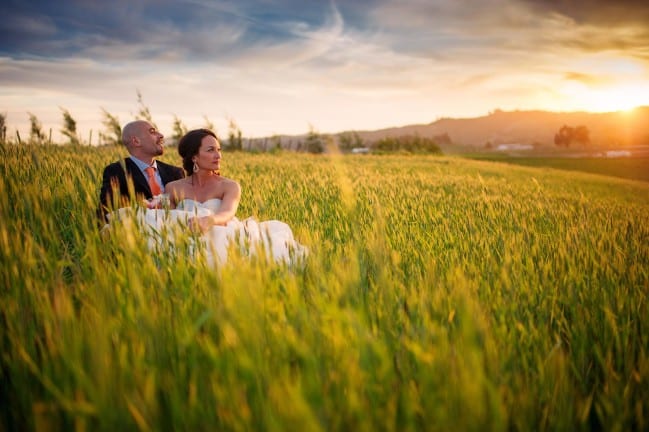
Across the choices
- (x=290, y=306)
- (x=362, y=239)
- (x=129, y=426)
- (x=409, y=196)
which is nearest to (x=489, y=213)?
(x=409, y=196)

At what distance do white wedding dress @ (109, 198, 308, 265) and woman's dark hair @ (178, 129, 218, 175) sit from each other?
1.79 ft

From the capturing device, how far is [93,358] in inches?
40.7

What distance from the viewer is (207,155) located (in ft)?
14.3

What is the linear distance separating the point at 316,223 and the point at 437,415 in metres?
3.08

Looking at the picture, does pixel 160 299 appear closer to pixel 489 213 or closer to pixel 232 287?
pixel 232 287

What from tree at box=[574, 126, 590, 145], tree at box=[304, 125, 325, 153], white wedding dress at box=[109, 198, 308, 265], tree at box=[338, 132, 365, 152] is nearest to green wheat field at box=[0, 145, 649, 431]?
white wedding dress at box=[109, 198, 308, 265]

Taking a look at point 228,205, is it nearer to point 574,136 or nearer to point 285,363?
point 285,363

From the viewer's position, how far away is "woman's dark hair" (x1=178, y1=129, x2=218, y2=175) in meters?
4.39

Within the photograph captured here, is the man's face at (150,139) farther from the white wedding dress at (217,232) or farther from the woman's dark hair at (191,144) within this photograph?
the white wedding dress at (217,232)

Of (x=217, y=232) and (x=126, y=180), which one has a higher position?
(x=126, y=180)

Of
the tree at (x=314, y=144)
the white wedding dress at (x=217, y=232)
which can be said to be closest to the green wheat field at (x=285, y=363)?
the white wedding dress at (x=217, y=232)

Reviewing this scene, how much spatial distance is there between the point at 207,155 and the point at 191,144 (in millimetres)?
245

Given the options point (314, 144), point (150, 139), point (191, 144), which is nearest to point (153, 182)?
point (150, 139)

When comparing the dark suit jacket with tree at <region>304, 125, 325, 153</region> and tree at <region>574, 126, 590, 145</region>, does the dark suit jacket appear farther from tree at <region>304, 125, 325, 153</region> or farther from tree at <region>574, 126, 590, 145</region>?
tree at <region>574, 126, 590, 145</region>
